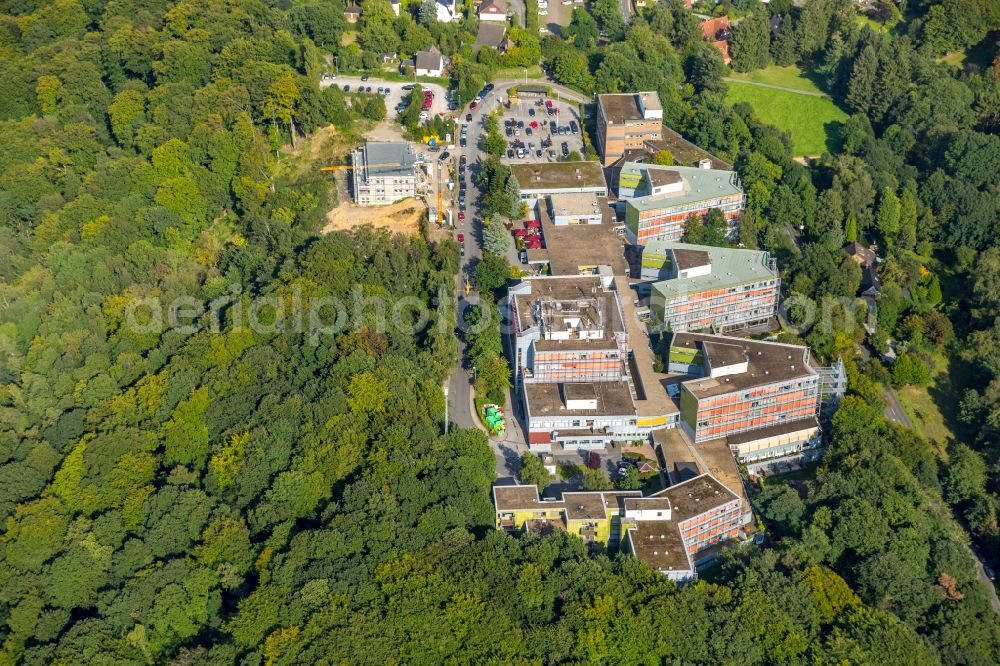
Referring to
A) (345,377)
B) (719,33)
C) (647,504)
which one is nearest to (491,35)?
(719,33)

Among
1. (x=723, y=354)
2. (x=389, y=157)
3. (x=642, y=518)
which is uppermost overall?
(x=389, y=157)

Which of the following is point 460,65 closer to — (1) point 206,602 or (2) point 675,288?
(2) point 675,288

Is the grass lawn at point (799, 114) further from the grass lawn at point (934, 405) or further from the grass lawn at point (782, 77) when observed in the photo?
the grass lawn at point (934, 405)

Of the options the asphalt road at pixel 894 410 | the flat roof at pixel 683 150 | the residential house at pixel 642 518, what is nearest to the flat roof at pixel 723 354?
the residential house at pixel 642 518

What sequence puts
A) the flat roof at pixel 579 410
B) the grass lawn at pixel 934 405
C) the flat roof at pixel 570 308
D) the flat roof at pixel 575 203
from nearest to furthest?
the flat roof at pixel 579 410 → the flat roof at pixel 570 308 → the grass lawn at pixel 934 405 → the flat roof at pixel 575 203

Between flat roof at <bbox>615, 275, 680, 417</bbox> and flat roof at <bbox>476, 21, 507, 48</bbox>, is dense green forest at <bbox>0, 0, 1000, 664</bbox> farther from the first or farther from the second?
flat roof at <bbox>615, 275, 680, 417</bbox>

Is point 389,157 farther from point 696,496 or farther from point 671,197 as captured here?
point 696,496
